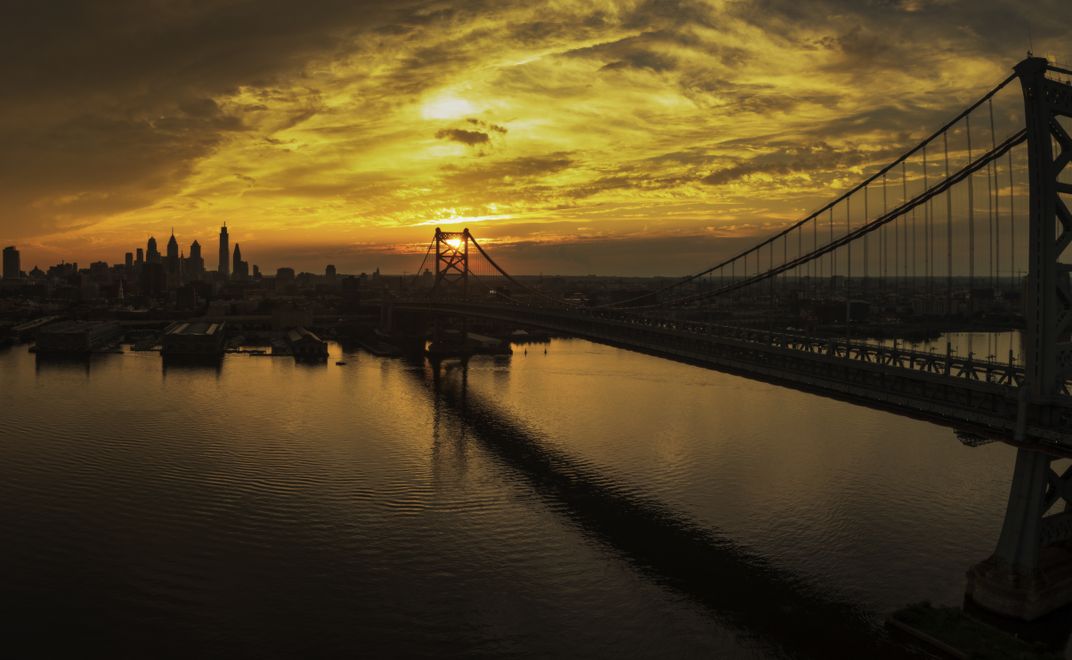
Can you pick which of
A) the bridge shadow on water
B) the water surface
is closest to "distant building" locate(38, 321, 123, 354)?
the water surface

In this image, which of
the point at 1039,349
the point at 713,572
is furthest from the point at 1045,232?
the point at 713,572

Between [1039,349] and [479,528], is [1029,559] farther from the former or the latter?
[479,528]

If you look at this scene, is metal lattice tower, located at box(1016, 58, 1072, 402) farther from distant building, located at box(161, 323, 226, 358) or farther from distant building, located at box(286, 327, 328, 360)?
distant building, located at box(161, 323, 226, 358)

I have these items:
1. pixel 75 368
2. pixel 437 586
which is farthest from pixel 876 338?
pixel 75 368

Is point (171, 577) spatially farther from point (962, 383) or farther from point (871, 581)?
point (962, 383)

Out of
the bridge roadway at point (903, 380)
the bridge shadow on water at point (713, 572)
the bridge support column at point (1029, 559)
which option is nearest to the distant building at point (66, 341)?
the bridge shadow on water at point (713, 572)

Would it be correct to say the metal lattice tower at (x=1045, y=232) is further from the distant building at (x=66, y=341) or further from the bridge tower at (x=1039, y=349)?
the distant building at (x=66, y=341)
